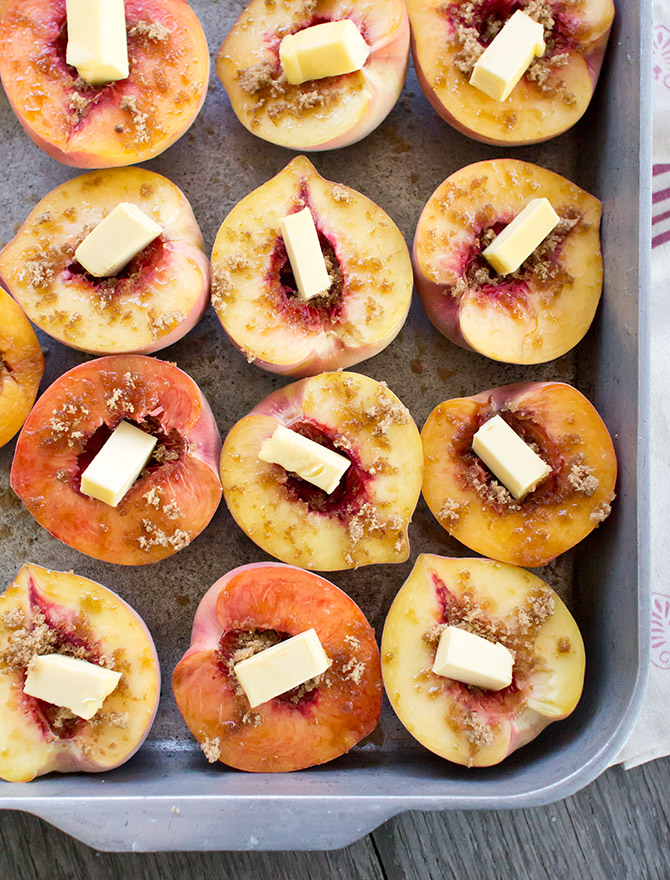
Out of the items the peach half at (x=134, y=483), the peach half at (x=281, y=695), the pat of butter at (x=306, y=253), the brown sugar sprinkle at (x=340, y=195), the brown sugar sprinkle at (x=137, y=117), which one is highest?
the brown sugar sprinkle at (x=137, y=117)

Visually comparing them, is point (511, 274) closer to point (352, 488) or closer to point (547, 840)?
point (352, 488)

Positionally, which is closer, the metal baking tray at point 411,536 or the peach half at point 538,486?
the metal baking tray at point 411,536

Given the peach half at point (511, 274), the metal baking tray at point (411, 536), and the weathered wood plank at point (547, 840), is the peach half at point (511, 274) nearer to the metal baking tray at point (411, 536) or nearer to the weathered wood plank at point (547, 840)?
the metal baking tray at point (411, 536)

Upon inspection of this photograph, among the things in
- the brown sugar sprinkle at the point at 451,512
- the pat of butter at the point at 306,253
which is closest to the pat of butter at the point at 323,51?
the pat of butter at the point at 306,253

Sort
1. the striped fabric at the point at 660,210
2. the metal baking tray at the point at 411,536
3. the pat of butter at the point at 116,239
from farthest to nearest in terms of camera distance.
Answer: the striped fabric at the point at 660,210 → the pat of butter at the point at 116,239 → the metal baking tray at the point at 411,536

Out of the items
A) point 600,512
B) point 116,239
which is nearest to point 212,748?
point 600,512

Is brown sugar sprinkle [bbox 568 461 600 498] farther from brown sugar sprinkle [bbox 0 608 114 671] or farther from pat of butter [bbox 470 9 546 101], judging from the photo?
brown sugar sprinkle [bbox 0 608 114 671]

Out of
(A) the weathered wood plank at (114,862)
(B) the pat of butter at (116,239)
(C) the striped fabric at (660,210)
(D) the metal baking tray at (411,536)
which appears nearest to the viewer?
(D) the metal baking tray at (411,536)
